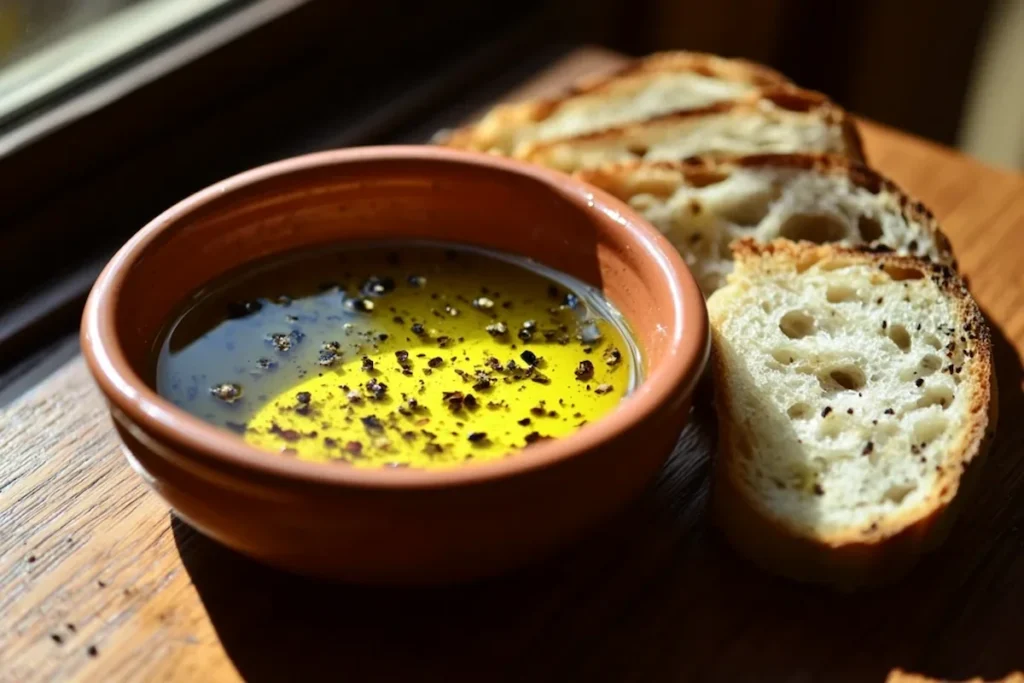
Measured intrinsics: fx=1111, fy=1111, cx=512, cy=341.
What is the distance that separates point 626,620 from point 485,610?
14cm

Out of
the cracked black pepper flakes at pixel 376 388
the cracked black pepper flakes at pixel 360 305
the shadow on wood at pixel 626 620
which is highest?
the cracked black pepper flakes at pixel 360 305

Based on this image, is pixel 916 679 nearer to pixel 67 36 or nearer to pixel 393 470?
pixel 393 470

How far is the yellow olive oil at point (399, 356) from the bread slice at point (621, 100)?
40 centimetres

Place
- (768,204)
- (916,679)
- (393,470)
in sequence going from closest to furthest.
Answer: (393,470) → (916,679) → (768,204)

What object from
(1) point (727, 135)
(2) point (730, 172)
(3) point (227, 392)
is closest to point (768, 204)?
(2) point (730, 172)

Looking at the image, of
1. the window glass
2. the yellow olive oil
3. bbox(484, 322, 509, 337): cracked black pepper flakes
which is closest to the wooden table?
the yellow olive oil

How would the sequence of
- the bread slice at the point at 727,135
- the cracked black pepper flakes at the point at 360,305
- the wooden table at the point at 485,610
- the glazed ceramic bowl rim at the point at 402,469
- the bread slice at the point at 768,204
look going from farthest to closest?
the bread slice at the point at 727,135 < the bread slice at the point at 768,204 < the cracked black pepper flakes at the point at 360,305 < the wooden table at the point at 485,610 < the glazed ceramic bowl rim at the point at 402,469

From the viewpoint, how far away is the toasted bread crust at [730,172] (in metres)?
1.47

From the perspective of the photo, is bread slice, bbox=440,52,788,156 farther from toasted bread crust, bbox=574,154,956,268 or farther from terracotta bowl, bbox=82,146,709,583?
terracotta bowl, bbox=82,146,709,583

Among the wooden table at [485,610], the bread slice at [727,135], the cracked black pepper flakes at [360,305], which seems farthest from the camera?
→ the bread slice at [727,135]

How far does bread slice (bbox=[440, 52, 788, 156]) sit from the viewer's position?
1.68 meters

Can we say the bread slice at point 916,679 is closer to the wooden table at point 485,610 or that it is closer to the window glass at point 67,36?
the wooden table at point 485,610

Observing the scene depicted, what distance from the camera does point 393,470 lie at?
908mm

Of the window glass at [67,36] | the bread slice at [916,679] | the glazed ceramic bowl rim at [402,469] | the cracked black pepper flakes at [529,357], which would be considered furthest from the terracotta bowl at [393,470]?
the window glass at [67,36]
